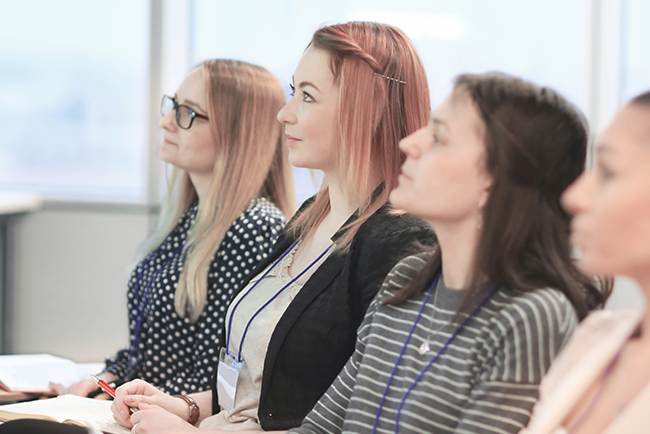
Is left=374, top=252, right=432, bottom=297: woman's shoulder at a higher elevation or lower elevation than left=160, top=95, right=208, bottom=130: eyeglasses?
lower

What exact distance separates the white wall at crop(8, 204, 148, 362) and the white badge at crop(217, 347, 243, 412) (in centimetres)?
190

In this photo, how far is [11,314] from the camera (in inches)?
123

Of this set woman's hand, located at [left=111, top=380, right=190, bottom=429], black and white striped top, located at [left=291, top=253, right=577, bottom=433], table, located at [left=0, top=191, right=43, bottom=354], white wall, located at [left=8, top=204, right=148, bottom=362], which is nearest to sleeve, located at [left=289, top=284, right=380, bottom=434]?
black and white striped top, located at [left=291, top=253, right=577, bottom=433]

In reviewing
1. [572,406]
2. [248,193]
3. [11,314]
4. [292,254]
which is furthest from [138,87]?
[572,406]

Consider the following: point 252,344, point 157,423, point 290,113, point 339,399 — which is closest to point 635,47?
point 290,113

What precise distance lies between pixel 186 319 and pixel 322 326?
0.61 metres

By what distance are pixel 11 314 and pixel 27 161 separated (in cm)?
75

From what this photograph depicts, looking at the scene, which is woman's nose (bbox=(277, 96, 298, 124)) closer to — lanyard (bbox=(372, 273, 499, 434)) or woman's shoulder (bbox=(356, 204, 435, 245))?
woman's shoulder (bbox=(356, 204, 435, 245))

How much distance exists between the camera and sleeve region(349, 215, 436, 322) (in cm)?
112

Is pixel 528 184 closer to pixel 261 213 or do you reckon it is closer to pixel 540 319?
pixel 540 319

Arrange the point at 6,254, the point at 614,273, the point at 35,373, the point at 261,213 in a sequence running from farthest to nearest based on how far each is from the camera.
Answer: the point at 6,254 → the point at 261,213 → the point at 35,373 → the point at 614,273

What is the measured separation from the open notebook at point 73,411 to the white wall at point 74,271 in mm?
1793

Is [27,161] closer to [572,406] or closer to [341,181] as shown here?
[341,181]

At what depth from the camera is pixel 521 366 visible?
29.7 inches
